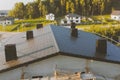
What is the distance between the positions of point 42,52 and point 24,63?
2.10ft

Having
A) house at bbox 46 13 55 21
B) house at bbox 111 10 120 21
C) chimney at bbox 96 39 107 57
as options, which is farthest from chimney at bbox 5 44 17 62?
house at bbox 111 10 120 21

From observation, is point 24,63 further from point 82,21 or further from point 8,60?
point 82,21

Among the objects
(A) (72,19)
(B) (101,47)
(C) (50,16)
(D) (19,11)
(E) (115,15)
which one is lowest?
(A) (72,19)

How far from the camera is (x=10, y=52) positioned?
7672 mm

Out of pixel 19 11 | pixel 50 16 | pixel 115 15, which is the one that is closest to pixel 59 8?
pixel 50 16

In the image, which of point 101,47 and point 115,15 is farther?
point 115,15

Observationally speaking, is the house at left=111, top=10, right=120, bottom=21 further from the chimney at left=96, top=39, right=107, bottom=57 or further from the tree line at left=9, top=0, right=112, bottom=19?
the chimney at left=96, top=39, right=107, bottom=57

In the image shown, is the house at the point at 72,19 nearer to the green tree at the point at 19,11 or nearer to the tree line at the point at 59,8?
the tree line at the point at 59,8

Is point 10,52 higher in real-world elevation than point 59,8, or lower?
higher

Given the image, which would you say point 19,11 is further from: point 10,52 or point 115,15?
point 10,52

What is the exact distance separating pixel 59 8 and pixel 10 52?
2966 inches

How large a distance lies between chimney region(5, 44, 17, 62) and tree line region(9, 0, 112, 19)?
71637 mm

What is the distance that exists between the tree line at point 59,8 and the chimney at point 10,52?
71.6 meters

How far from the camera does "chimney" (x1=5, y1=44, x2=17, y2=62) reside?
7676mm
